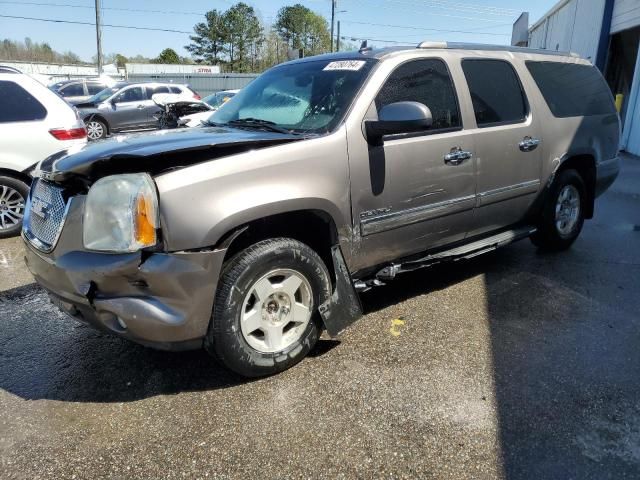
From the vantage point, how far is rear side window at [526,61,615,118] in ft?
15.0

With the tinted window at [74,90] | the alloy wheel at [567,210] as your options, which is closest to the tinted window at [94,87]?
the tinted window at [74,90]

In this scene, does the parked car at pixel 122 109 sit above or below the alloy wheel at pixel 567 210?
above

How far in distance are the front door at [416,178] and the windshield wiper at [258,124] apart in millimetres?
580

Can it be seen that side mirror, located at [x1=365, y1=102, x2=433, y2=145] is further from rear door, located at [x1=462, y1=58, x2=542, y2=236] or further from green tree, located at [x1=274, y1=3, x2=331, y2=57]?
green tree, located at [x1=274, y1=3, x2=331, y2=57]

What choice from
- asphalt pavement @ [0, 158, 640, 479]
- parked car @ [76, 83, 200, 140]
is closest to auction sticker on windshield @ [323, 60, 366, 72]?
asphalt pavement @ [0, 158, 640, 479]

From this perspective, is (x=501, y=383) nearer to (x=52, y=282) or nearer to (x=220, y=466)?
(x=220, y=466)

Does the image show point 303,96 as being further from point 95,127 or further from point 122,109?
point 122,109

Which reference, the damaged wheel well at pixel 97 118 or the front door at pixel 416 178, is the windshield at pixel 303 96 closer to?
the front door at pixel 416 178

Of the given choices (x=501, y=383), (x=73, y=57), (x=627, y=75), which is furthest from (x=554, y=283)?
(x=73, y=57)

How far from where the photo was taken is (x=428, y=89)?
3.61 m

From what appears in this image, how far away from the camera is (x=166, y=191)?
8.00ft

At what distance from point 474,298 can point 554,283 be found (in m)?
0.86

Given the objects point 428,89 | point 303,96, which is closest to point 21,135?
point 303,96

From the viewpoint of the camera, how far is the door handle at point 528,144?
4.21 metres
